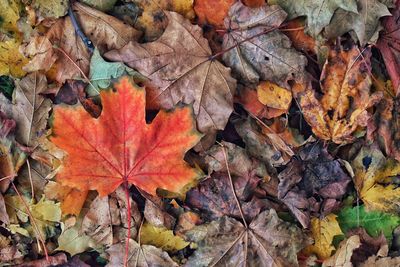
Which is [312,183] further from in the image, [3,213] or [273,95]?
[3,213]

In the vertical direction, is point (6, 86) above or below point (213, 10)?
below

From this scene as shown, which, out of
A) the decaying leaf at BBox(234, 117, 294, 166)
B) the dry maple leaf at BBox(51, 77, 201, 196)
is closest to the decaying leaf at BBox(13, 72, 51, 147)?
the dry maple leaf at BBox(51, 77, 201, 196)

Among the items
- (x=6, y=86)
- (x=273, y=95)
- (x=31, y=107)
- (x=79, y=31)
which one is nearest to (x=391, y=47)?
(x=273, y=95)

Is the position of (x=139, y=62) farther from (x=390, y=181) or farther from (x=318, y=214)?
(x=390, y=181)

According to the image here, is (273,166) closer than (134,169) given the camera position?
No

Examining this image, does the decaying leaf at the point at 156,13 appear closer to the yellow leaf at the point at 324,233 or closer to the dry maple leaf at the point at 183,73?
the dry maple leaf at the point at 183,73

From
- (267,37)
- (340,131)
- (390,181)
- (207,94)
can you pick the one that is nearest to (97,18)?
(207,94)
